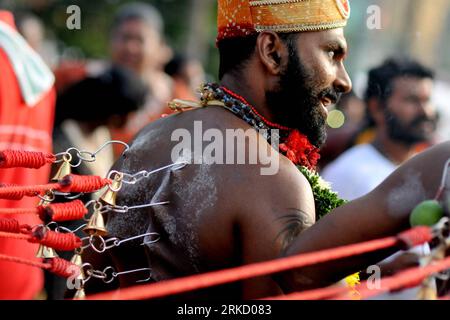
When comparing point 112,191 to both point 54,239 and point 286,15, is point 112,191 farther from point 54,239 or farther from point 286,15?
point 286,15

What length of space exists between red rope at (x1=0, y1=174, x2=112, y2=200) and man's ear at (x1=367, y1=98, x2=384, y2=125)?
424 cm

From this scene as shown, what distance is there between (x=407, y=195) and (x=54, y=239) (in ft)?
3.41

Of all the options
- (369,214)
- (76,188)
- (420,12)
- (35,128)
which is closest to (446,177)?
(369,214)

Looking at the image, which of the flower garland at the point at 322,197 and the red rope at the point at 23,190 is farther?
the flower garland at the point at 322,197

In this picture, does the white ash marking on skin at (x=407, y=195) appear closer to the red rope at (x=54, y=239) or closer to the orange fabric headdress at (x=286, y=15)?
the orange fabric headdress at (x=286, y=15)

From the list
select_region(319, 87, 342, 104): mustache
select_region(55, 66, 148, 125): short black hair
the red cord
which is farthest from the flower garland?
select_region(55, 66, 148, 125): short black hair

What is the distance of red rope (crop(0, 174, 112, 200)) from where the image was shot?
9.00ft

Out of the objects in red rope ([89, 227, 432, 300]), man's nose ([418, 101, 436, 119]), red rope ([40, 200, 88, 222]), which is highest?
man's nose ([418, 101, 436, 119])

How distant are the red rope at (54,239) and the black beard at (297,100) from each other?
0.82m

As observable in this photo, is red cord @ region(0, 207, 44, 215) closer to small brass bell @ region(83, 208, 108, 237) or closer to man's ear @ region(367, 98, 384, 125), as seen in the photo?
small brass bell @ region(83, 208, 108, 237)

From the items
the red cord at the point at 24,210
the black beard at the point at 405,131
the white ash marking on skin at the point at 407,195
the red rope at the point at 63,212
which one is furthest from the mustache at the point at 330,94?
the black beard at the point at 405,131

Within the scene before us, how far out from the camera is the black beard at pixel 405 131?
21.7ft

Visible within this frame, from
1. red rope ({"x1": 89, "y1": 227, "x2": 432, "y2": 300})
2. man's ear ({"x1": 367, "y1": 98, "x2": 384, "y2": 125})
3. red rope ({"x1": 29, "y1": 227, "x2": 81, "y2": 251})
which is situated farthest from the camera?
man's ear ({"x1": 367, "y1": 98, "x2": 384, "y2": 125})
